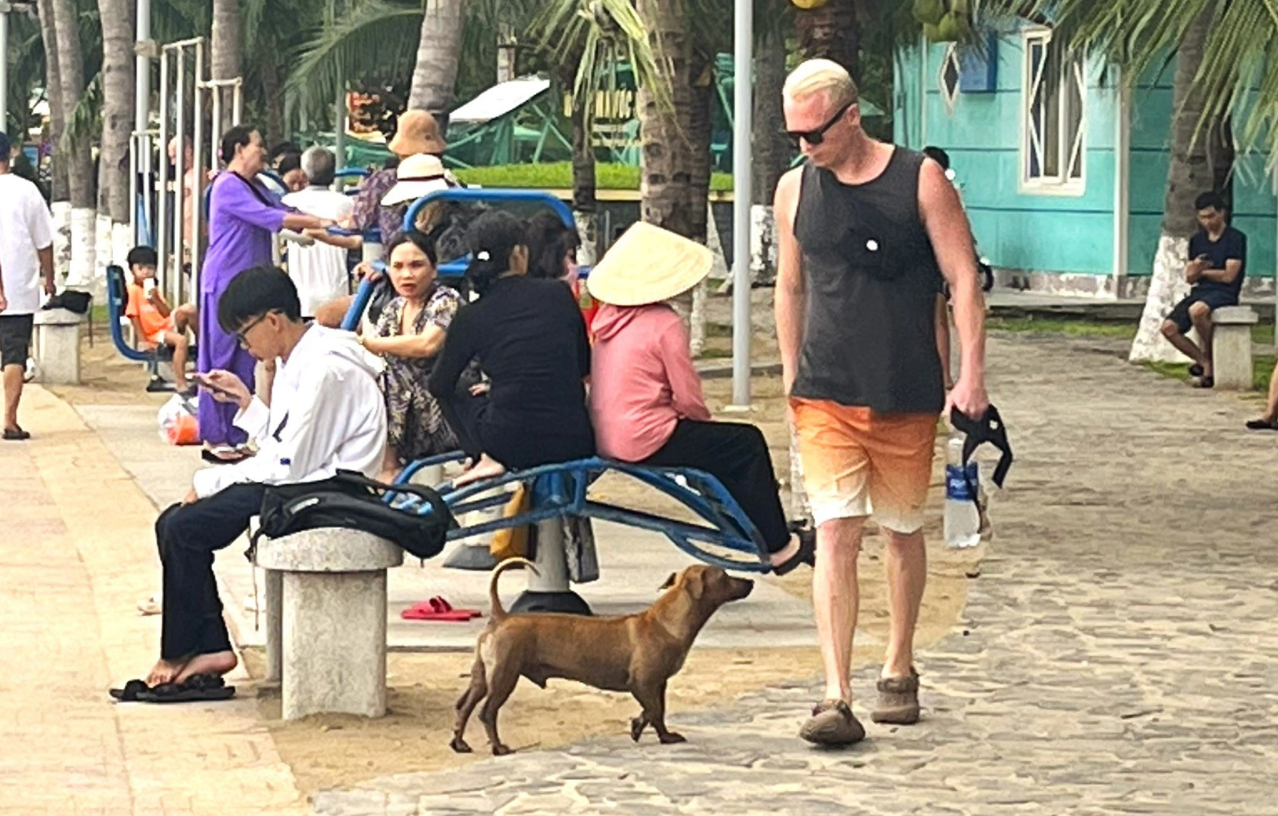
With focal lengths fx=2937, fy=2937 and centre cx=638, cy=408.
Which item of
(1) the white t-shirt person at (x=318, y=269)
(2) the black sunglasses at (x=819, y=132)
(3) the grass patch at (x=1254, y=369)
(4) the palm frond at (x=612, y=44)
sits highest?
(4) the palm frond at (x=612, y=44)

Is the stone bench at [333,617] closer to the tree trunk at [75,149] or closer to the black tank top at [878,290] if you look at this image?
the black tank top at [878,290]

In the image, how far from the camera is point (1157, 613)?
10461 mm

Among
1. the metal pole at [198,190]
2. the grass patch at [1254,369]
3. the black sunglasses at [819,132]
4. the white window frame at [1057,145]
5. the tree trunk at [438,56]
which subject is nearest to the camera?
the black sunglasses at [819,132]

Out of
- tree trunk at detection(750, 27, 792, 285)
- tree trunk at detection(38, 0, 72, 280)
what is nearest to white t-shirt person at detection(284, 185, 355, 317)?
tree trunk at detection(750, 27, 792, 285)

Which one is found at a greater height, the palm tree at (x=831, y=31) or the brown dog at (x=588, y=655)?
the palm tree at (x=831, y=31)

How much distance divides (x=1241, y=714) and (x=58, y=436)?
34.2 feet

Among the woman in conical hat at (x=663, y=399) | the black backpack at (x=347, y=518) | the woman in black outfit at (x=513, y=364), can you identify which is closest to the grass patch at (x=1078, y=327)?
the woman in conical hat at (x=663, y=399)

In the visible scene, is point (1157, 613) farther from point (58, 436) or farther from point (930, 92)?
point (930, 92)

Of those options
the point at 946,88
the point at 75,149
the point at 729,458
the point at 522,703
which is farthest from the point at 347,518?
the point at 75,149

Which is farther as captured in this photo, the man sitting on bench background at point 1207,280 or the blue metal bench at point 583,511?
the man sitting on bench background at point 1207,280

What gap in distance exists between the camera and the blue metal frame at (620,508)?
9.63 m

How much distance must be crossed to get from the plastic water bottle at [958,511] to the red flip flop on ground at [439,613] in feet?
8.50

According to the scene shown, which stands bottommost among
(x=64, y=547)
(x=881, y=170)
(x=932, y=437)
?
(x=64, y=547)

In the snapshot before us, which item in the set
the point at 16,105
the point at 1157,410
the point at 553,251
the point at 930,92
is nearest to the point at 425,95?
the point at 1157,410
